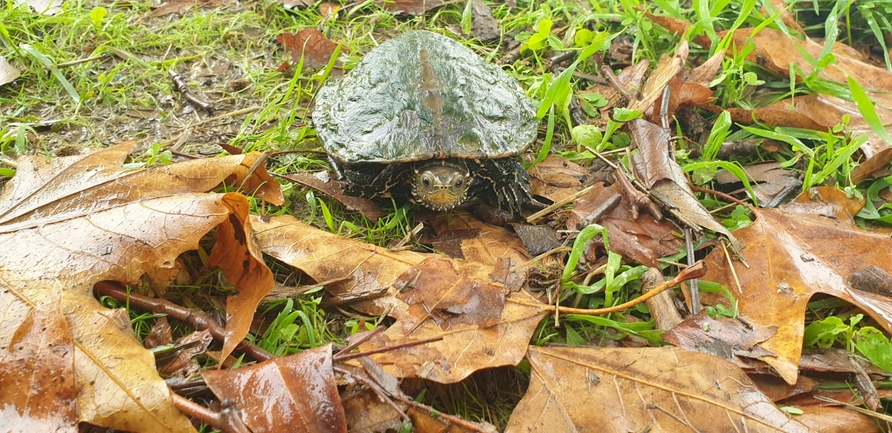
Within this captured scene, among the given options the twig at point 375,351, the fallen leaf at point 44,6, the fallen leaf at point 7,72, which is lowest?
the twig at point 375,351

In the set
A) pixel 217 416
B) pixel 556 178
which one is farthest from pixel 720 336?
pixel 217 416

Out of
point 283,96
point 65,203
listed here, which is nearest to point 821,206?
point 283,96

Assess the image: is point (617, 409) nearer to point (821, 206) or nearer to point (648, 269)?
point (648, 269)

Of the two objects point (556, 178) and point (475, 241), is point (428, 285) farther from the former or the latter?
point (556, 178)

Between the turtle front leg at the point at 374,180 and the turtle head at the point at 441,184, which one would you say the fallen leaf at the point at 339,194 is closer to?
the turtle front leg at the point at 374,180

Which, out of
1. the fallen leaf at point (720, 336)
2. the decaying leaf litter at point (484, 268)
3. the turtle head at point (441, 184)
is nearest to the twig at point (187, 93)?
the decaying leaf litter at point (484, 268)

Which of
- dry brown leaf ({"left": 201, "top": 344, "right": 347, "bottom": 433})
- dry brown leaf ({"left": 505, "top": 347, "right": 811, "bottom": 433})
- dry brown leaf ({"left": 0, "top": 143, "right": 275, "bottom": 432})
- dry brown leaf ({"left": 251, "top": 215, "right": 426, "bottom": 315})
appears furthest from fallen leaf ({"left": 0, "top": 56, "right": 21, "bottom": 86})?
dry brown leaf ({"left": 505, "top": 347, "right": 811, "bottom": 433})
